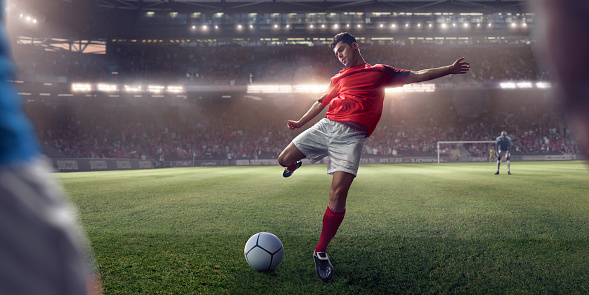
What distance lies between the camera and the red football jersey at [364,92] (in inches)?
141

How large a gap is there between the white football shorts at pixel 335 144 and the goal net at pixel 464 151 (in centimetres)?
2716

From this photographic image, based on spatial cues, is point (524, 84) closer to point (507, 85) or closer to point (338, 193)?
point (507, 85)

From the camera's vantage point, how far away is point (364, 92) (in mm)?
3627

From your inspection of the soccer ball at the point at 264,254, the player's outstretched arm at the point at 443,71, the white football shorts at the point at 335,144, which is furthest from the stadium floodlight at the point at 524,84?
the soccer ball at the point at 264,254

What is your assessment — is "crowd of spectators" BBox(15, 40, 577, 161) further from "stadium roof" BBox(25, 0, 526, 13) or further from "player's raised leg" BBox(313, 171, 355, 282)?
"player's raised leg" BBox(313, 171, 355, 282)

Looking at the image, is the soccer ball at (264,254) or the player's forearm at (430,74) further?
the player's forearm at (430,74)

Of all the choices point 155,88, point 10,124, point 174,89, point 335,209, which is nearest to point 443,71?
point 335,209

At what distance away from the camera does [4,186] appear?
502mm

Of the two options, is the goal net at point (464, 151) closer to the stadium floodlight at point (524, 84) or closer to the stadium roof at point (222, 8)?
the stadium floodlight at point (524, 84)

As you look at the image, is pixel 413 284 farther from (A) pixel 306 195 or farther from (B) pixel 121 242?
(A) pixel 306 195

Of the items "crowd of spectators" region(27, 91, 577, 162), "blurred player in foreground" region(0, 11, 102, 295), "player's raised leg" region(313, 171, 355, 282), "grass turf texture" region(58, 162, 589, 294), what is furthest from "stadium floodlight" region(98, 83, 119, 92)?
"blurred player in foreground" region(0, 11, 102, 295)

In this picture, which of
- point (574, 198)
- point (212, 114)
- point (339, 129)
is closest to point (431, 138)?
point (212, 114)

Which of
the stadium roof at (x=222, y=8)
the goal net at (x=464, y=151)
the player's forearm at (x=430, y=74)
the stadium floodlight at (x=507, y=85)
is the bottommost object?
the goal net at (x=464, y=151)

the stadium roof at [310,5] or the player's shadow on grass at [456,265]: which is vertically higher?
the stadium roof at [310,5]
